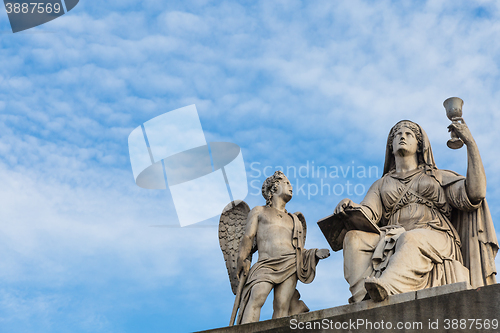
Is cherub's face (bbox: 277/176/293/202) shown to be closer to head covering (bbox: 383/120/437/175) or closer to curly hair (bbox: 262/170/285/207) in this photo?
curly hair (bbox: 262/170/285/207)

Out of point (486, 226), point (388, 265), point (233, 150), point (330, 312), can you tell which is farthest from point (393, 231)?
point (233, 150)

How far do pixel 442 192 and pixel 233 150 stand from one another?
15.6 ft

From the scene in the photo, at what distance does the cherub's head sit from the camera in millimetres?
10469

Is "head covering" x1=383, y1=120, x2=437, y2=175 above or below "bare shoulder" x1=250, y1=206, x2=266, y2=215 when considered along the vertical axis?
above

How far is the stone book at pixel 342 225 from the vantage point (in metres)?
8.77

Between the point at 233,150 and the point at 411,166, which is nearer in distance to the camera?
the point at 411,166

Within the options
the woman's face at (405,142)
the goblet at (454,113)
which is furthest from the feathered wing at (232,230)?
the goblet at (454,113)

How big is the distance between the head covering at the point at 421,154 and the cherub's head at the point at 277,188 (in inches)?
62.5

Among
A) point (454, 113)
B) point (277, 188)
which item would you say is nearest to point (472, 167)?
point (454, 113)

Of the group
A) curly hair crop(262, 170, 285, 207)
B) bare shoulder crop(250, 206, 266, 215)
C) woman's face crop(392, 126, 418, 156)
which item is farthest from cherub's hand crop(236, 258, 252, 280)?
woman's face crop(392, 126, 418, 156)

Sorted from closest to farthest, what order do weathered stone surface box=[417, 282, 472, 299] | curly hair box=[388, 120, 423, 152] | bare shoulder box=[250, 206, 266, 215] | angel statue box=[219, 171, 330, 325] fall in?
1. weathered stone surface box=[417, 282, 472, 299]
2. angel statue box=[219, 171, 330, 325]
3. curly hair box=[388, 120, 423, 152]
4. bare shoulder box=[250, 206, 266, 215]

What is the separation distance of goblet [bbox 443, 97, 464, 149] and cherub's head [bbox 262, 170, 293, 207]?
2730 millimetres

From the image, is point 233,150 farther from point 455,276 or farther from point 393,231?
point 455,276

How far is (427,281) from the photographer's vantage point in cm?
820
